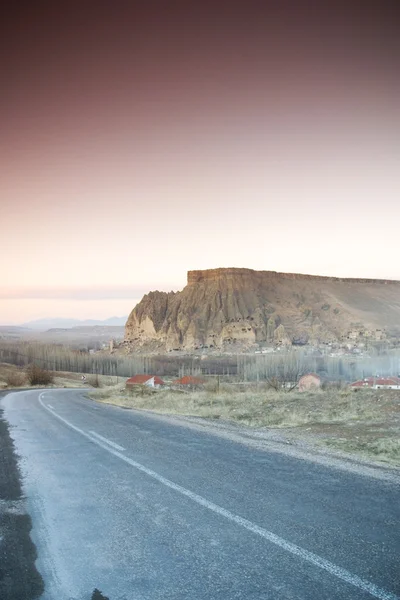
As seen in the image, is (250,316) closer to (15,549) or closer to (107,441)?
(107,441)

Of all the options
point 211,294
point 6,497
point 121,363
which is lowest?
point 121,363

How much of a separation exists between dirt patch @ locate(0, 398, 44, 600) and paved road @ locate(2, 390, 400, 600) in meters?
0.12

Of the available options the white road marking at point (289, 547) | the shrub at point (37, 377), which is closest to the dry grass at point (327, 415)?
the white road marking at point (289, 547)

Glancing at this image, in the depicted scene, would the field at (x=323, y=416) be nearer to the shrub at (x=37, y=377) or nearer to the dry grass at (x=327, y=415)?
the dry grass at (x=327, y=415)

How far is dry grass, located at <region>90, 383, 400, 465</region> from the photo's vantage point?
1083 centimetres

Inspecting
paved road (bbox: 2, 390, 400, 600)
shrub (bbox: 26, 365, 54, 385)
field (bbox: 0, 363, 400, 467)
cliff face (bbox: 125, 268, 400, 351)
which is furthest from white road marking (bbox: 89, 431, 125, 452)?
cliff face (bbox: 125, 268, 400, 351)

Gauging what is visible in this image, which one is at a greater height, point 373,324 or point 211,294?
point 211,294

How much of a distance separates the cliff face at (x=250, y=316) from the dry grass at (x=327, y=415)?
14473 cm

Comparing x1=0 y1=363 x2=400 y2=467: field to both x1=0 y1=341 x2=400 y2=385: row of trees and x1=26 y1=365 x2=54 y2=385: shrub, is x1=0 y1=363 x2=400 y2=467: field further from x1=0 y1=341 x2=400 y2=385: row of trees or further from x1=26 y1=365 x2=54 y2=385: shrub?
x1=0 y1=341 x2=400 y2=385: row of trees

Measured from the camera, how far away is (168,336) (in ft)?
591

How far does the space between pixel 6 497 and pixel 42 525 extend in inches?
62.9

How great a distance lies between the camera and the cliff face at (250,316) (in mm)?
170625

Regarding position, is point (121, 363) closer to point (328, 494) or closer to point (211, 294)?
point (211, 294)

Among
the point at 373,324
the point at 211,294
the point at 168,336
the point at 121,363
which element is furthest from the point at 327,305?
the point at 121,363
